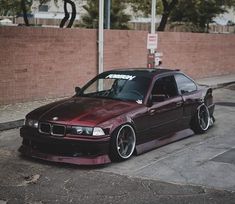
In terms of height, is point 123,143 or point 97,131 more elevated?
point 97,131

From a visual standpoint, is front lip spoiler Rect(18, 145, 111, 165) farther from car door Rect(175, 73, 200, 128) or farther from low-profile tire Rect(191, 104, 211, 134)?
low-profile tire Rect(191, 104, 211, 134)

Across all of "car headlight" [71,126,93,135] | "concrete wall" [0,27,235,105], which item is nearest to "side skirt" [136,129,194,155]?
"car headlight" [71,126,93,135]

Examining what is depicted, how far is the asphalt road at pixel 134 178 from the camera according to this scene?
618 cm

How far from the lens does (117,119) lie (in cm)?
777

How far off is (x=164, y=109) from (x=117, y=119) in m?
1.41

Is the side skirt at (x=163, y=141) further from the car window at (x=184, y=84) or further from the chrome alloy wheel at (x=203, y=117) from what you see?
the car window at (x=184, y=84)

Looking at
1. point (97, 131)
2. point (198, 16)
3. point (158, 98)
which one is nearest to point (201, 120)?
point (158, 98)

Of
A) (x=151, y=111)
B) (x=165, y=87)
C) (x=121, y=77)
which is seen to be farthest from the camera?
(x=165, y=87)

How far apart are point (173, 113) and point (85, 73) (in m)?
7.20

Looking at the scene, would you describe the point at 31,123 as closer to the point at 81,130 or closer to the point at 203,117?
the point at 81,130

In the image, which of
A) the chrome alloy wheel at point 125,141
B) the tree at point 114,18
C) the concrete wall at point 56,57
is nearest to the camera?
the chrome alloy wheel at point 125,141

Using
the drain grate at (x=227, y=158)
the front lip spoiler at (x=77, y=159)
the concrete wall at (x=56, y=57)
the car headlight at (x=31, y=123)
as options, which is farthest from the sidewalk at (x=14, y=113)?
the drain grate at (x=227, y=158)

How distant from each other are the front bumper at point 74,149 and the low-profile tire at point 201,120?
2956mm

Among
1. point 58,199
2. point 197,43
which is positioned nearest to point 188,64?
point 197,43
